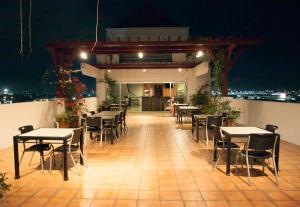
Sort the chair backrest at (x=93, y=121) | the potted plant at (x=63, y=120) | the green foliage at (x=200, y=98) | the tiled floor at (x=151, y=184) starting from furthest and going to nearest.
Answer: the green foliage at (x=200, y=98)
the potted plant at (x=63, y=120)
the chair backrest at (x=93, y=121)
the tiled floor at (x=151, y=184)

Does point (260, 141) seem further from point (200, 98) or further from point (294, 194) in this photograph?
point (200, 98)

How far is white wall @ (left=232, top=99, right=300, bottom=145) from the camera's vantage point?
6.22m

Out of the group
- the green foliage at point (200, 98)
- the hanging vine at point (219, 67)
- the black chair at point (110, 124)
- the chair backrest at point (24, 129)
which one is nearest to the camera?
the chair backrest at point (24, 129)

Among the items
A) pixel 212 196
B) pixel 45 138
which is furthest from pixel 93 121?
pixel 212 196

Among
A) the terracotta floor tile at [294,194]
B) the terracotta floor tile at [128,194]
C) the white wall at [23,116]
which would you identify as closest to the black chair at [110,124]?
the white wall at [23,116]

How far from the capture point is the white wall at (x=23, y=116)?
5852mm

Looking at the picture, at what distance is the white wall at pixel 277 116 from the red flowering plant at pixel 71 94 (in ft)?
19.9

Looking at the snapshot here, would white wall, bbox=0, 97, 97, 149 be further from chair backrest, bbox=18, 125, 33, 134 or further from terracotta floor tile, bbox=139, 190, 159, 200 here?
terracotta floor tile, bbox=139, 190, 159, 200

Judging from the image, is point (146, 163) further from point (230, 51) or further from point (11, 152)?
point (230, 51)

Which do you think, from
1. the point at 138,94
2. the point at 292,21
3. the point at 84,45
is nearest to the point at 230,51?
the point at 84,45

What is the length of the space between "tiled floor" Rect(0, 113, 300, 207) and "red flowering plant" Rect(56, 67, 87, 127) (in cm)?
258

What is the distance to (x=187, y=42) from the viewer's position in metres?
8.44

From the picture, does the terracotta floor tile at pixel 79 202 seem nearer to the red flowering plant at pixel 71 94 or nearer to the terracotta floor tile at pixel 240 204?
the terracotta floor tile at pixel 240 204

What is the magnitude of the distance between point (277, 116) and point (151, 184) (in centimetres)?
508
